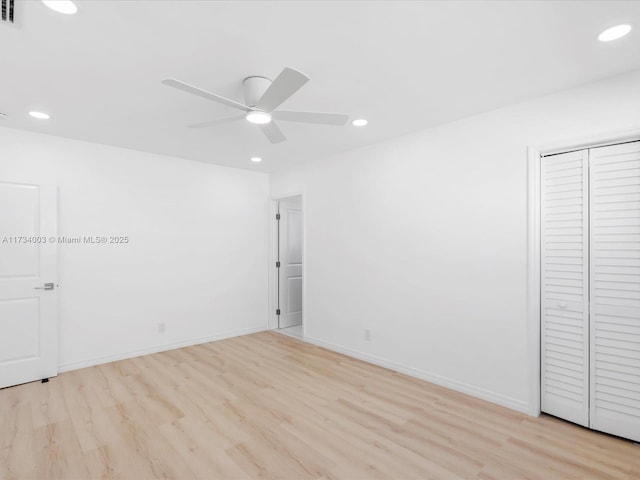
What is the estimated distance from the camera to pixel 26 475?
1.99 meters

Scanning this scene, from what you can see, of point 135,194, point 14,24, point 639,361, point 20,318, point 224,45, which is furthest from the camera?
point 135,194

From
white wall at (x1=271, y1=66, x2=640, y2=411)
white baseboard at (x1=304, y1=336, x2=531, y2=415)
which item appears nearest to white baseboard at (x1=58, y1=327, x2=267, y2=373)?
white wall at (x1=271, y1=66, x2=640, y2=411)

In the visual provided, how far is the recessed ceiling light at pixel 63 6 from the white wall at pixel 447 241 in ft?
9.58

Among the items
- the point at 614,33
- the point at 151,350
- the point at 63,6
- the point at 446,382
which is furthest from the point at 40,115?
the point at 446,382

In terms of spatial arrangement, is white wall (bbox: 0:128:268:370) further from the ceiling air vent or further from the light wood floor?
the ceiling air vent

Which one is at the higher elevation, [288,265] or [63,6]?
[63,6]

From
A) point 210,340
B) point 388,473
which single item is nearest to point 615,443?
point 388,473

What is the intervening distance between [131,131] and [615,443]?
4.92 meters

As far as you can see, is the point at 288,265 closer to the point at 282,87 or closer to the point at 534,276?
the point at 534,276

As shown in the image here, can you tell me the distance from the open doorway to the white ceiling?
2.70 metres

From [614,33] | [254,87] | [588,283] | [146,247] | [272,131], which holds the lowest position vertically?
[588,283]

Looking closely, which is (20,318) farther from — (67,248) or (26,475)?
(26,475)

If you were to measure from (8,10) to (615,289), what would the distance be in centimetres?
411

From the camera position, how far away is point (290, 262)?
18.8 feet
